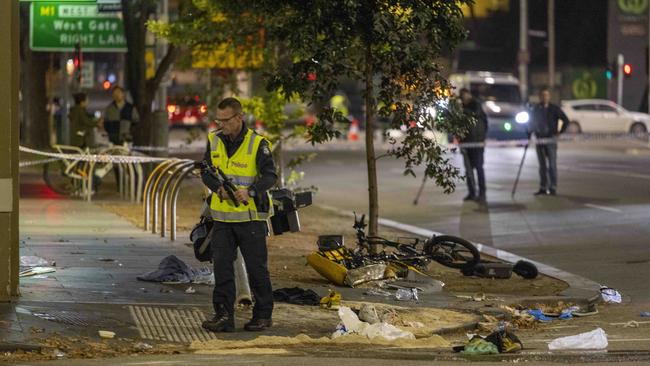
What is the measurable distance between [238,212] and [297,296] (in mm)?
1744

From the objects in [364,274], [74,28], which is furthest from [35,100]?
[364,274]

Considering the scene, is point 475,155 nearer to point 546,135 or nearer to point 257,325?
point 546,135

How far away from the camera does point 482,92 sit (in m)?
43.5

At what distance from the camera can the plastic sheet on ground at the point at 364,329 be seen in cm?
967

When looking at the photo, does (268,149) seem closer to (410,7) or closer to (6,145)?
(6,145)

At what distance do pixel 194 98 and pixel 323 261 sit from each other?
28.7ft

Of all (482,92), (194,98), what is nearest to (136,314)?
(194,98)

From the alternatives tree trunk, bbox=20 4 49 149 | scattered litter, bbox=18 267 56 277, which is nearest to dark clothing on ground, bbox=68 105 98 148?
scattered litter, bbox=18 267 56 277

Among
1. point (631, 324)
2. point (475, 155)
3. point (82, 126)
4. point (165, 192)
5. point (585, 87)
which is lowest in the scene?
point (631, 324)

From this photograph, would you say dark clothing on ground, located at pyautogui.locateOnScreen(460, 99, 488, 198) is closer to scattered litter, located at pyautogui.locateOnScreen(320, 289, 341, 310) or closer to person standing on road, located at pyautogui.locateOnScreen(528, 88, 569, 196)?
person standing on road, located at pyautogui.locateOnScreen(528, 88, 569, 196)


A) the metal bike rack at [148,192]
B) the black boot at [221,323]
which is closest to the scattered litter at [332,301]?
the black boot at [221,323]

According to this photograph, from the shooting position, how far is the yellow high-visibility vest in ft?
31.8

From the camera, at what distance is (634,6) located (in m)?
55.5

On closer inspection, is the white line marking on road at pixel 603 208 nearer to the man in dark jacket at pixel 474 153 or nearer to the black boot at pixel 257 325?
the man in dark jacket at pixel 474 153
